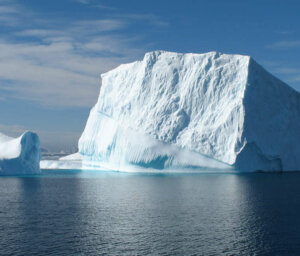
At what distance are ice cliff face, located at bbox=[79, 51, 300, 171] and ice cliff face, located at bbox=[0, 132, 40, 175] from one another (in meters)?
8.01

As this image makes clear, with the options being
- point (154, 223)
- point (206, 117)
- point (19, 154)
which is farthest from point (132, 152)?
point (154, 223)

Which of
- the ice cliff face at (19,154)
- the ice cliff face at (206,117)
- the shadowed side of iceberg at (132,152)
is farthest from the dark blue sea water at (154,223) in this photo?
the ice cliff face at (19,154)

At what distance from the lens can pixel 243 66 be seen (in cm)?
3600

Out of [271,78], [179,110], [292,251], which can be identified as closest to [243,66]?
[271,78]

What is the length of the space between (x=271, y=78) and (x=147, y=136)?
43.0ft

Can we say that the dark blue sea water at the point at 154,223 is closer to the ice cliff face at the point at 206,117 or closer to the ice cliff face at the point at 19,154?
the ice cliff face at the point at 206,117

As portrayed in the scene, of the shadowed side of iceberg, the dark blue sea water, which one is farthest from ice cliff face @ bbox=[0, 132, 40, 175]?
the dark blue sea water

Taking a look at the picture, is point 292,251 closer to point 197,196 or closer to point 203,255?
point 203,255

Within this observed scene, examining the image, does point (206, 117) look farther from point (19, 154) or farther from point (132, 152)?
point (19, 154)

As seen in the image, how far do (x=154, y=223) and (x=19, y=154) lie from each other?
27.2m

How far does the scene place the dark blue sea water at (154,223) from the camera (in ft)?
36.5

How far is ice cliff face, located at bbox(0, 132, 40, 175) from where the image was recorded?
38000 mm

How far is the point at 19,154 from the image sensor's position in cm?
3806

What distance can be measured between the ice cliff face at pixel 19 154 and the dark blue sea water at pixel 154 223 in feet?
53.1
